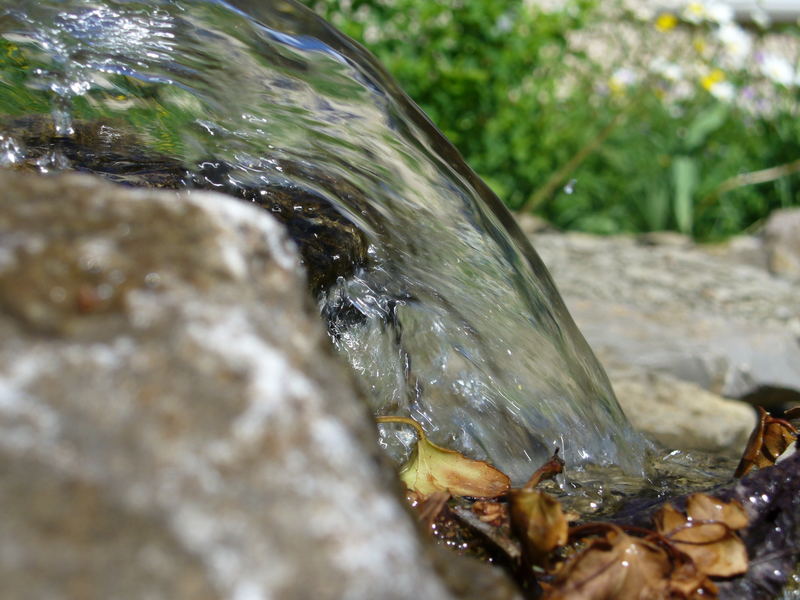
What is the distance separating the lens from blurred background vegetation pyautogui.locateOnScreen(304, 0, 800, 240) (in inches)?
167

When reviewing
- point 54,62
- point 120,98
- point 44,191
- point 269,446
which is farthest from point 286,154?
point 269,446

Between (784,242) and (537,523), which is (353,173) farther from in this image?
(784,242)

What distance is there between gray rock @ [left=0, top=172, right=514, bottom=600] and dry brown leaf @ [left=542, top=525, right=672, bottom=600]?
18 cm

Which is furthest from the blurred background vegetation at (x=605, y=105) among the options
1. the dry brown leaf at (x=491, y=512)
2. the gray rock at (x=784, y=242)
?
the dry brown leaf at (x=491, y=512)

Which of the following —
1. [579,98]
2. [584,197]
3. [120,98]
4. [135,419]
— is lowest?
[584,197]

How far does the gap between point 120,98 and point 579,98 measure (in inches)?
207

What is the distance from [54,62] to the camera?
6.11 feet

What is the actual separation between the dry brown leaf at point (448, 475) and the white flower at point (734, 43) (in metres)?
5.93

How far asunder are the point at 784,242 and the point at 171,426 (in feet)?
17.7

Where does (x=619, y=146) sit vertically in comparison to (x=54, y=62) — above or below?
below

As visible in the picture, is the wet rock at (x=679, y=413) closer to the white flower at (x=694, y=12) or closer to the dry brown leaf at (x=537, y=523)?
the dry brown leaf at (x=537, y=523)

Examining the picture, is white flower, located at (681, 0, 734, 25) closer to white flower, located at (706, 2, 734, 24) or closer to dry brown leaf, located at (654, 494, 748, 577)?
white flower, located at (706, 2, 734, 24)

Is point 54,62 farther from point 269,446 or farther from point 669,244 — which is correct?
point 669,244

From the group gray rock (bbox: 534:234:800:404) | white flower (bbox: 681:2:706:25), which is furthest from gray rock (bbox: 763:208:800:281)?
white flower (bbox: 681:2:706:25)
